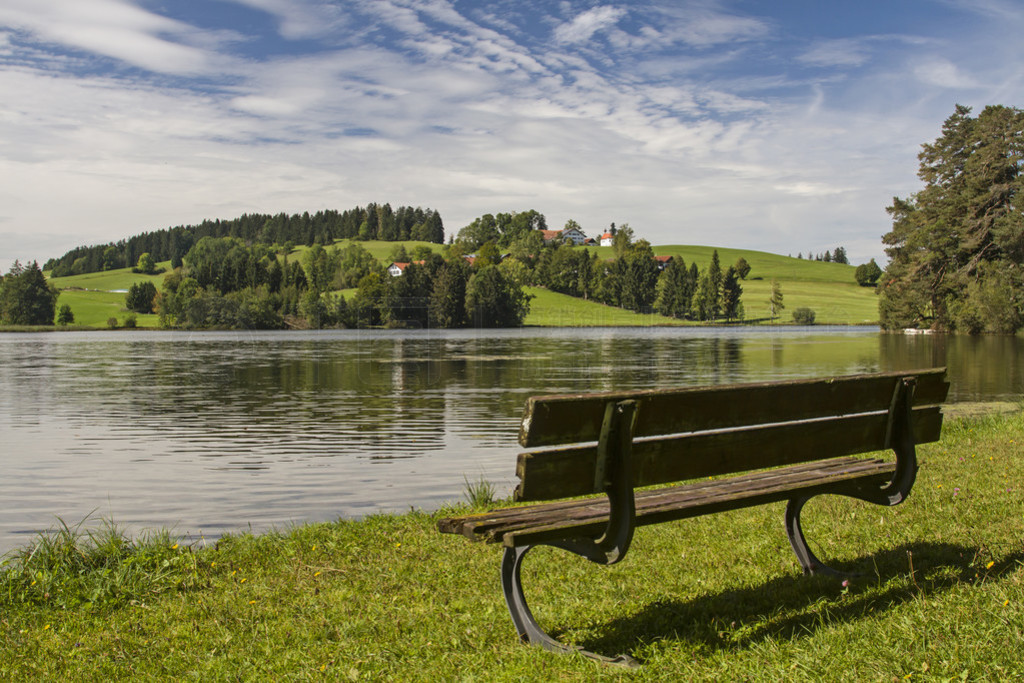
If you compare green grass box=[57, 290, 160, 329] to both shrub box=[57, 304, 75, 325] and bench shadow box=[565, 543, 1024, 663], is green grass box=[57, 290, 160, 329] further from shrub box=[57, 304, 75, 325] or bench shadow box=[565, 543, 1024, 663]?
bench shadow box=[565, 543, 1024, 663]

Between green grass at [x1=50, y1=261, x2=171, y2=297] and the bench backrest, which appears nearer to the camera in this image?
the bench backrest

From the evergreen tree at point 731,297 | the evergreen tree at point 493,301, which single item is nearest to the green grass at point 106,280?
the evergreen tree at point 493,301

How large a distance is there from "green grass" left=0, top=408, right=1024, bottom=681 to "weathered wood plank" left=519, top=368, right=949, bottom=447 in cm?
117

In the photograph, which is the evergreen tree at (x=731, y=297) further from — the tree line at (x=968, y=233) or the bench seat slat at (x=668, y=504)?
the bench seat slat at (x=668, y=504)

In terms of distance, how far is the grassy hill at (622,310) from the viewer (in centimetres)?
14675

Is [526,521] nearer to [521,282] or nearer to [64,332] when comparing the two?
[64,332]

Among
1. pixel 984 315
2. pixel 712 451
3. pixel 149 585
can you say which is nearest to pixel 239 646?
pixel 149 585

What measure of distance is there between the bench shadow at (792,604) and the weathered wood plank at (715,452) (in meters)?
0.87

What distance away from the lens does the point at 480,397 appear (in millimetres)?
26359

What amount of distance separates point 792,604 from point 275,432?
15.4 metres

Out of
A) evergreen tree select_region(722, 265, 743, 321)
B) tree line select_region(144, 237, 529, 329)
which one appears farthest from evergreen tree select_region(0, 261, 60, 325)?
evergreen tree select_region(722, 265, 743, 321)

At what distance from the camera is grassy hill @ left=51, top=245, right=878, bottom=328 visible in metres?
147

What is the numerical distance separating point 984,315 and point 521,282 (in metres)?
109

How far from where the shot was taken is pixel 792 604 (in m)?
5.14
